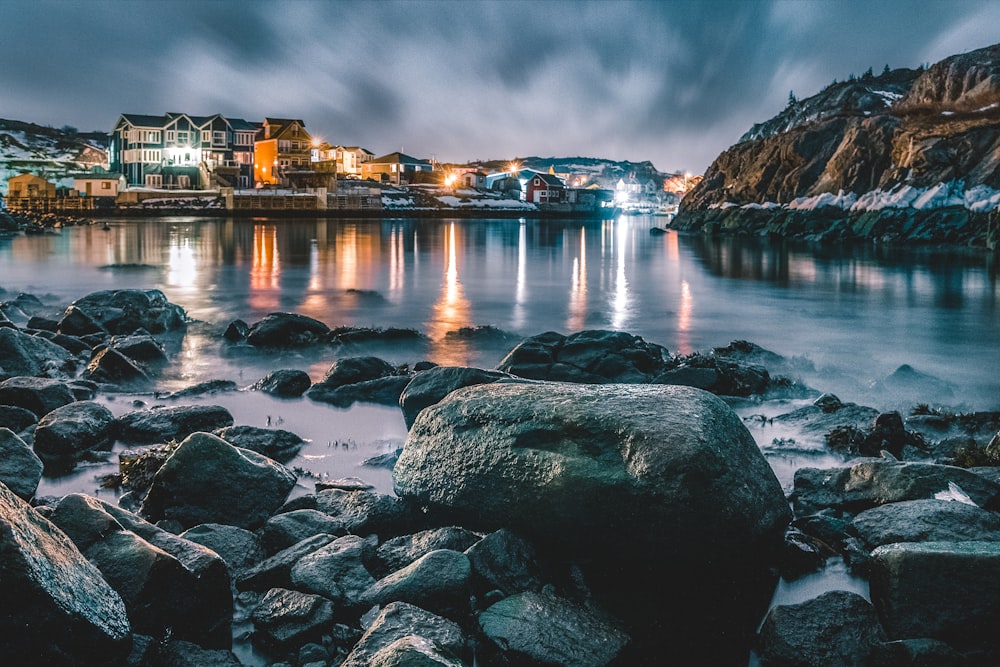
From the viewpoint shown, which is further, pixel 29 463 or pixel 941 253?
pixel 941 253

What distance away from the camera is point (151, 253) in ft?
153

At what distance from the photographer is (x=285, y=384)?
1229 cm

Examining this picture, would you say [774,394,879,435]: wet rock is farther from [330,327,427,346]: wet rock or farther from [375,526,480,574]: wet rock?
[330,327,427,346]: wet rock

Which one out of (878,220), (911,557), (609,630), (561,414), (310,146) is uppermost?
(310,146)

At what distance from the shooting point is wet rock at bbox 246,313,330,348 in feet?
54.3

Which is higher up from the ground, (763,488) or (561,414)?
(561,414)

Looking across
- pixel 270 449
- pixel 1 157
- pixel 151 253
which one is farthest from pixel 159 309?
pixel 1 157

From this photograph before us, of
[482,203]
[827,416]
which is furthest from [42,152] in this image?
[827,416]

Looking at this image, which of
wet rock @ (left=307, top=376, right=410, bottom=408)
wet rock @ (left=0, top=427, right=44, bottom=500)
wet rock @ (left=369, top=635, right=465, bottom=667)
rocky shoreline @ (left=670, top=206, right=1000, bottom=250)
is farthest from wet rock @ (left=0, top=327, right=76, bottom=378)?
rocky shoreline @ (left=670, top=206, right=1000, bottom=250)

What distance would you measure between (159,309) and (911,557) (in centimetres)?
1823

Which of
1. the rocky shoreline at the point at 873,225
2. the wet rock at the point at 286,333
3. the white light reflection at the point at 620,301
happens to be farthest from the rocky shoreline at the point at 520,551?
the rocky shoreline at the point at 873,225

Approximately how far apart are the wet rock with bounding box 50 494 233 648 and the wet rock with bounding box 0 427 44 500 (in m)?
2.11

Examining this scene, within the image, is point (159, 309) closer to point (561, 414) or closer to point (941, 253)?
point (561, 414)

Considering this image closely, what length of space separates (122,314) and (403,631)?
53.4ft
